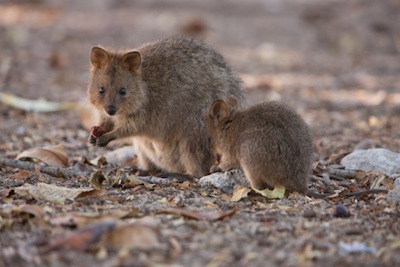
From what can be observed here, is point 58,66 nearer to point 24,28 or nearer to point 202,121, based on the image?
→ point 24,28

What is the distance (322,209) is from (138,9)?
16.9 metres

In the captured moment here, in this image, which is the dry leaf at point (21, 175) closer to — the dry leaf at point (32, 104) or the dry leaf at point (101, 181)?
the dry leaf at point (101, 181)

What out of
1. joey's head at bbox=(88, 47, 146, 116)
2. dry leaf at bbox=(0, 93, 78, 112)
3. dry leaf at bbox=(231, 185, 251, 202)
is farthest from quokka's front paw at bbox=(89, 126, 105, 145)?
dry leaf at bbox=(0, 93, 78, 112)

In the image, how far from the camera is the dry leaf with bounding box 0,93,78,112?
10664 millimetres

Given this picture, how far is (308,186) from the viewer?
6664mm

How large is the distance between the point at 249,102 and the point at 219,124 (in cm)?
315

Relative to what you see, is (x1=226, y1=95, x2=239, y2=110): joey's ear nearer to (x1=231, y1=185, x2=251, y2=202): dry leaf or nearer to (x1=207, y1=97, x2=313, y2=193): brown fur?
(x1=207, y1=97, x2=313, y2=193): brown fur

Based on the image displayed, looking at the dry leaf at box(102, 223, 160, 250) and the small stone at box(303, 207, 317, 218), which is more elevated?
the dry leaf at box(102, 223, 160, 250)

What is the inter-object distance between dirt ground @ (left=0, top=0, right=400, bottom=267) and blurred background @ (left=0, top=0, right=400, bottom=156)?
4cm

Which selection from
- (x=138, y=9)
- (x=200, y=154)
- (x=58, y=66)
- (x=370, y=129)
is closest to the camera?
(x=200, y=154)

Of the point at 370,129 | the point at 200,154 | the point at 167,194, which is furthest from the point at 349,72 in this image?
the point at 167,194

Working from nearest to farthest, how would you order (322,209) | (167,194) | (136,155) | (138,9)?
1. (322,209)
2. (167,194)
3. (136,155)
4. (138,9)

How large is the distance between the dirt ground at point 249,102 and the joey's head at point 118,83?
670 mm

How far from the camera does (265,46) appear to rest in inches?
686
